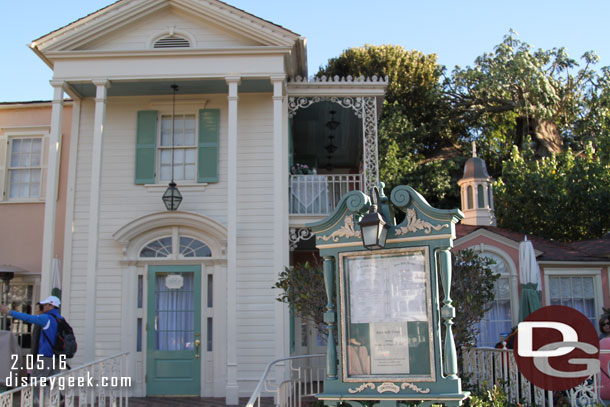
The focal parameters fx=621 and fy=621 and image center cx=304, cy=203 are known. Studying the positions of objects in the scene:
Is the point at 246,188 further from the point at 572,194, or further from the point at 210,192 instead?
the point at 572,194

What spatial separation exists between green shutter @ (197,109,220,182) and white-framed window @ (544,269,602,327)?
26.8 ft

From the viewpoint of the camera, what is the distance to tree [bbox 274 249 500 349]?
7633 millimetres

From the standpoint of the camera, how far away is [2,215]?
13.5 metres

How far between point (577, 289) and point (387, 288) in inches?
419

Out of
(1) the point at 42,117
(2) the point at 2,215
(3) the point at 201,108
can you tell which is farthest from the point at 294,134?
(2) the point at 2,215

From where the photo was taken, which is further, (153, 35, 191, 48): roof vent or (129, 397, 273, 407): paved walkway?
(153, 35, 191, 48): roof vent

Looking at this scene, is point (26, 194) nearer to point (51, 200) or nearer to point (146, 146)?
point (51, 200)

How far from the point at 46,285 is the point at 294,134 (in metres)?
7.24

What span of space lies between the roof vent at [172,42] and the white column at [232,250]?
154 cm

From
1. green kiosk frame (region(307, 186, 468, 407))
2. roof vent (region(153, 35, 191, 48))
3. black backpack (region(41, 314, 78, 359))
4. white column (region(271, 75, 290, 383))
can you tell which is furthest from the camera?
roof vent (region(153, 35, 191, 48))

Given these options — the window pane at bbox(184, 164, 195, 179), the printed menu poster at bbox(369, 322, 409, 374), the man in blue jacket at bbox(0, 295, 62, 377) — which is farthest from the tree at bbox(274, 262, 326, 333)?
the window pane at bbox(184, 164, 195, 179)

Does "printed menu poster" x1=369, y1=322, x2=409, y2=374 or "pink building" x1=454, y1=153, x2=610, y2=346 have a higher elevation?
"pink building" x1=454, y1=153, x2=610, y2=346

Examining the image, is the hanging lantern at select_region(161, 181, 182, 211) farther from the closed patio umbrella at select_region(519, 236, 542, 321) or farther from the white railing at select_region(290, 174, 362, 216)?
the closed patio umbrella at select_region(519, 236, 542, 321)

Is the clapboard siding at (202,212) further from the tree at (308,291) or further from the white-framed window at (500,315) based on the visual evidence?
the white-framed window at (500,315)
